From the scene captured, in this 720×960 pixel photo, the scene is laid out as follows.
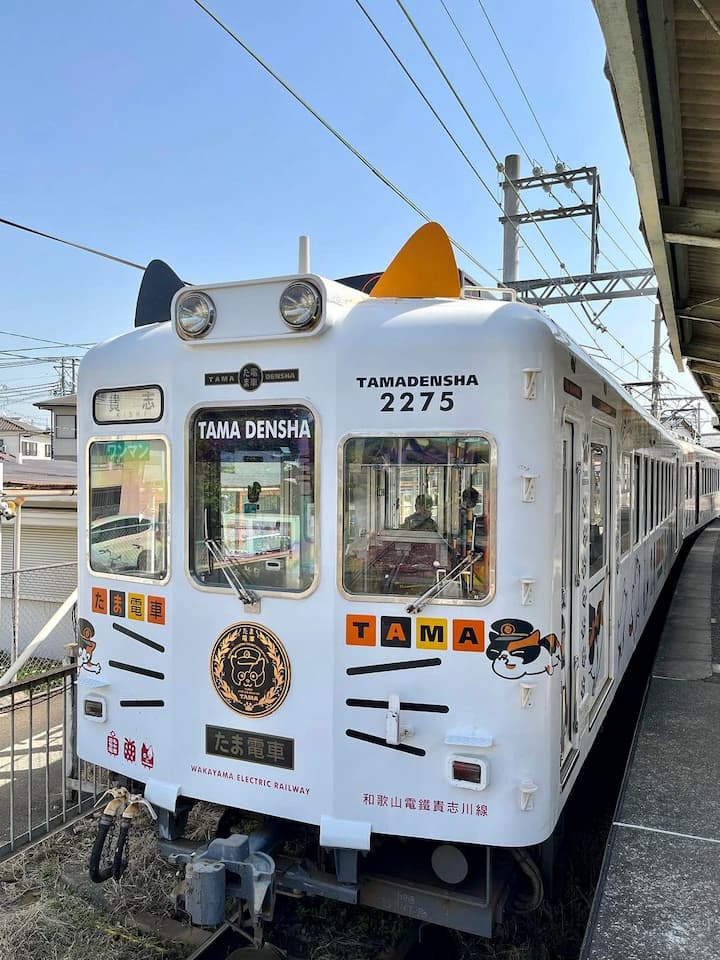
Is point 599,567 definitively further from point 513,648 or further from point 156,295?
point 156,295

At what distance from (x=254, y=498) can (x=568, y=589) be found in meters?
1.54

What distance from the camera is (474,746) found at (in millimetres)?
3027

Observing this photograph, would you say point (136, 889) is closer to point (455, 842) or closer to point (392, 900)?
point (392, 900)

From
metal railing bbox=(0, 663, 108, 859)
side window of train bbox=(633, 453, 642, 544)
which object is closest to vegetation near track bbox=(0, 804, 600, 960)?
metal railing bbox=(0, 663, 108, 859)

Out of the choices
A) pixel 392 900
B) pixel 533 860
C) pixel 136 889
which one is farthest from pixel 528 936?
pixel 136 889

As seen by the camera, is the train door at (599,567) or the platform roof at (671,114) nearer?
the platform roof at (671,114)

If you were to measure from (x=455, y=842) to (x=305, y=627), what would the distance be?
1078 millimetres

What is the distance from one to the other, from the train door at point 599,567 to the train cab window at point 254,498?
1664 mm

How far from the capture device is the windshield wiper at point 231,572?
336cm

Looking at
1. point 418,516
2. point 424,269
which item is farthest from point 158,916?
point 424,269

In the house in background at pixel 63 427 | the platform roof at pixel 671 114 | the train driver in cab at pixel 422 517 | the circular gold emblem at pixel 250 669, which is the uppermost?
the platform roof at pixel 671 114

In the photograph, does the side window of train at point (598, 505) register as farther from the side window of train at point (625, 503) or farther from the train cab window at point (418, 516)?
the train cab window at point (418, 516)

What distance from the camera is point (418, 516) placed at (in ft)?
10.5

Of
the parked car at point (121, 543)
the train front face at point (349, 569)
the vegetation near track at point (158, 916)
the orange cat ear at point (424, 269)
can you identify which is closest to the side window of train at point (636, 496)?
the vegetation near track at point (158, 916)
